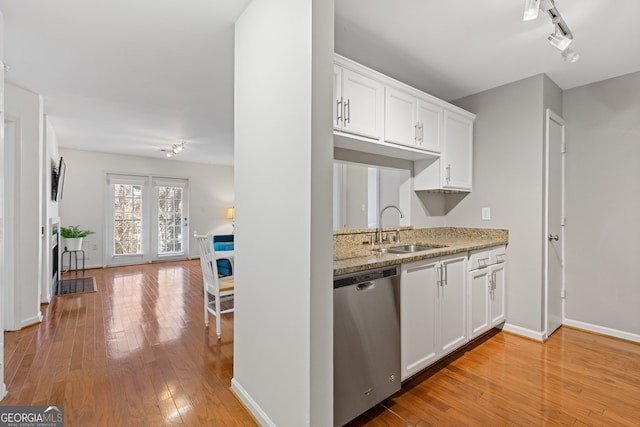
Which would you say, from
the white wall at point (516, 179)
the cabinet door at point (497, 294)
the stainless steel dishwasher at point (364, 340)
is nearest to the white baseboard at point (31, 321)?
the stainless steel dishwasher at point (364, 340)

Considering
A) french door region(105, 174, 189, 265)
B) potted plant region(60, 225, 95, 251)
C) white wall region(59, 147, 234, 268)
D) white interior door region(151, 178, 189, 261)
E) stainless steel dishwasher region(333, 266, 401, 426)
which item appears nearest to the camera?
stainless steel dishwasher region(333, 266, 401, 426)

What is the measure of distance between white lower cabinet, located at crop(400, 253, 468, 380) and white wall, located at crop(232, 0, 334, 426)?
73cm

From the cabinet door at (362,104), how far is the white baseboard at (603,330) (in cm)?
286

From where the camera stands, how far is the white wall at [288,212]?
1.38 metres

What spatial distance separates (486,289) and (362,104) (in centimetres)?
196

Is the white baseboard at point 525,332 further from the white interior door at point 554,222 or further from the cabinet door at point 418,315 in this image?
the cabinet door at point 418,315

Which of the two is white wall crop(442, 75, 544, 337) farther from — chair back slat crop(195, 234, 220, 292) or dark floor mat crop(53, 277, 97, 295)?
dark floor mat crop(53, 277, 97, 295)

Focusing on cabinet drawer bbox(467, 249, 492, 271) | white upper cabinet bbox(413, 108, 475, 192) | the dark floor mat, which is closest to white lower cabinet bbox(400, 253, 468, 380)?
cabinet drawer bbox(467, 249, 492, 271)

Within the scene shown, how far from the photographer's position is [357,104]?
7.15ft

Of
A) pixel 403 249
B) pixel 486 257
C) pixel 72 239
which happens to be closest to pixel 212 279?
pixel 403 249

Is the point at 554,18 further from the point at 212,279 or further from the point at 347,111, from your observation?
the point at 212,279

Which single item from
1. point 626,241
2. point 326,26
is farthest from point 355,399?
point 626,241

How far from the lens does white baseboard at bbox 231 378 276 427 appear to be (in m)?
1.66

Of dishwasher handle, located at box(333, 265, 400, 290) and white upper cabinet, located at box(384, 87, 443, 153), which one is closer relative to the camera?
dishwasher handle, located at box(333, 265, 400, 290)
